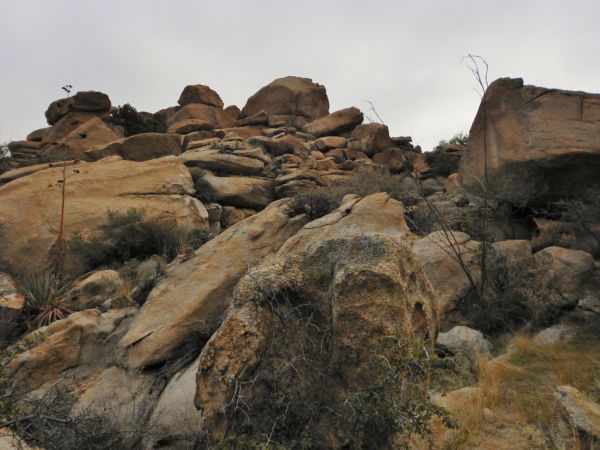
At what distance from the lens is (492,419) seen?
15.3 feet

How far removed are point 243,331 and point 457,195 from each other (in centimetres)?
1013

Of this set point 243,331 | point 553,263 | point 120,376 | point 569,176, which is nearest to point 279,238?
point 120,376

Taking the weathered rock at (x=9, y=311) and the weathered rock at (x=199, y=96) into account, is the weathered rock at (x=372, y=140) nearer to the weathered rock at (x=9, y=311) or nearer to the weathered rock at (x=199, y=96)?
the weathered rock at (x=199, y=96)

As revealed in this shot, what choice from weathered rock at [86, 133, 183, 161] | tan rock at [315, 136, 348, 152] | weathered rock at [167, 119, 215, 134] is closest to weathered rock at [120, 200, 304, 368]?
weathered rock at [86, 133, 183, 161]

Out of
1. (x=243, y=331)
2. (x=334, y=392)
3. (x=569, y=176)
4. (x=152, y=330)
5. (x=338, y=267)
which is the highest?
(x=569, y=176)

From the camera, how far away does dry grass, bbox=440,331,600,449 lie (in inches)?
168

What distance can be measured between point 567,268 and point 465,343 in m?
3.26

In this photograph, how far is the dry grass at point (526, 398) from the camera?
427cm

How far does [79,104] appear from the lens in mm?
28266

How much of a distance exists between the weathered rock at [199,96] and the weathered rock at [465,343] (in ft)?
88.1

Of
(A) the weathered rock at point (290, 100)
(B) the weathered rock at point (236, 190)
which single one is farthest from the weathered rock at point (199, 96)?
(B) the weathered rock at point (236, 190)

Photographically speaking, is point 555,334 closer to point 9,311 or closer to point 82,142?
point 9,311

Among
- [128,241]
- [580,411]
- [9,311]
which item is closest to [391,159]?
[128,241]

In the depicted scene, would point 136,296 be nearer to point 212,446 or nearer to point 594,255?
point 212,446
